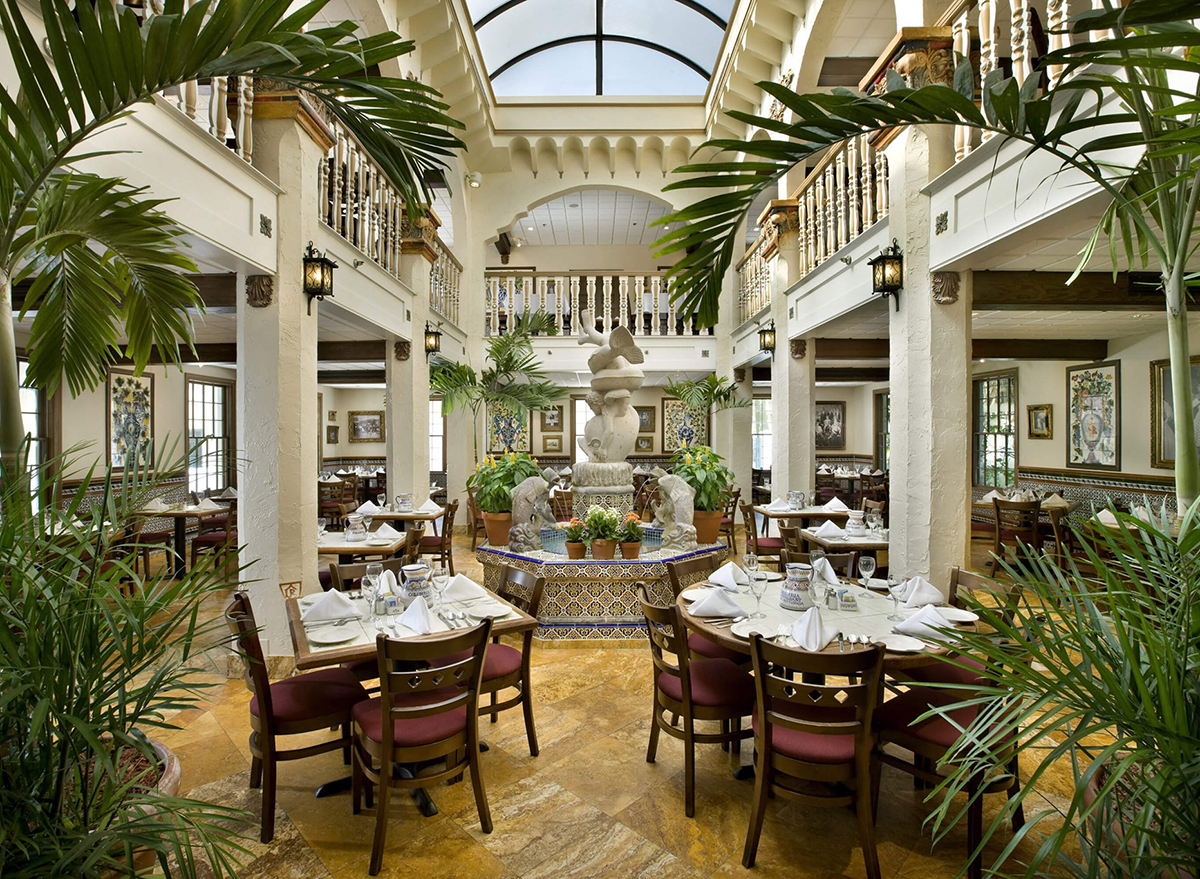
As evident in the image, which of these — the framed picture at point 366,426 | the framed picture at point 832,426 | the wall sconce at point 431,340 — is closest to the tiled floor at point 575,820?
the wall sconce at point 431,340

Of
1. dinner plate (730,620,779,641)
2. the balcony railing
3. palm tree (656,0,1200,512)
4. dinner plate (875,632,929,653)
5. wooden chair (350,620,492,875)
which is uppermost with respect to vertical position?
the balcony railing

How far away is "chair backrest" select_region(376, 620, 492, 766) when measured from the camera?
2254 mm

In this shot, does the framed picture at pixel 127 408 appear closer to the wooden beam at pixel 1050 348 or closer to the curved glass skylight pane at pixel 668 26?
the curved glass skylight pane at pixel 668 26

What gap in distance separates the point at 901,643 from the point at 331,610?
242 centimetres

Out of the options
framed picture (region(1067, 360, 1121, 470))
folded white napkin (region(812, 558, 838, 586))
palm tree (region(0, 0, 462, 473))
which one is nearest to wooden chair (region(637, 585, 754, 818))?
folded white napkin (region(812, 558, 838, 586))

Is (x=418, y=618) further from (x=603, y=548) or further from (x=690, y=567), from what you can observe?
(x=603, y=548)

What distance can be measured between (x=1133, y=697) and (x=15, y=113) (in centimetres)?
241

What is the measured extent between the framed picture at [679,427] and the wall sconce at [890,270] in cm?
837

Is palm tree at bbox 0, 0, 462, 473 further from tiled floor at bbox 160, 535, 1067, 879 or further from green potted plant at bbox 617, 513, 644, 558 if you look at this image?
green potted plant at bbox 617, 513, 644, 558

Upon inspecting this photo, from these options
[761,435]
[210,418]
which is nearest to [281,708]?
[210,418]

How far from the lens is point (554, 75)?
380 inches

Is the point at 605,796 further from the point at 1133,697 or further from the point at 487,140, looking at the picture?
the point at 487,140

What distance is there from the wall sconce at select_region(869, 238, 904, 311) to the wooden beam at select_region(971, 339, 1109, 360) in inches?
161

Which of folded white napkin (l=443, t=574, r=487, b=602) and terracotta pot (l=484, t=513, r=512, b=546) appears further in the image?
terracotta pot (l=484, t=513, r=512, b=546)
